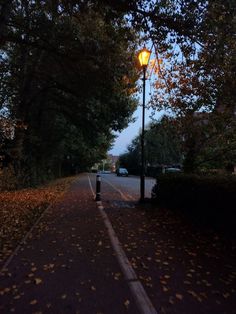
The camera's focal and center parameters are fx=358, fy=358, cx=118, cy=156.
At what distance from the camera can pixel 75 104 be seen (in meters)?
26.5

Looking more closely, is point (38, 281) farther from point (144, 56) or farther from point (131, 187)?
point (131, 187)

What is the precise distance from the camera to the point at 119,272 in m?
5.75

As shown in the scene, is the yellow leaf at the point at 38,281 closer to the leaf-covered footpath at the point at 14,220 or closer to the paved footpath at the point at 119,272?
the paved footpath at the point at 119,272

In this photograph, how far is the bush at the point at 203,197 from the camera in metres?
8.07

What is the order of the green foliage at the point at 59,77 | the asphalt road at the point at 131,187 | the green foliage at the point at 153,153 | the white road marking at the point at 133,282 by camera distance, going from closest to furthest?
the white road marking at the point at 133,282 → the green foliage at the point at 59,77 → the asphalt road at the point at 131,187 → the green foliage at the point at 153,153

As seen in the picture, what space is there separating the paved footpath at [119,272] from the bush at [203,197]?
57cm

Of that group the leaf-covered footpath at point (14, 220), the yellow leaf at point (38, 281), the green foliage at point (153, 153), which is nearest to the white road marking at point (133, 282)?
the yellow leaf at point (38, 281)

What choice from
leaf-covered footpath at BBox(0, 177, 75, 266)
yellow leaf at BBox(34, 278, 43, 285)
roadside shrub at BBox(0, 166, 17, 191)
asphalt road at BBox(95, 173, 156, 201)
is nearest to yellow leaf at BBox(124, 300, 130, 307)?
yellow leaf at BBox(34, 278, 43, 285)

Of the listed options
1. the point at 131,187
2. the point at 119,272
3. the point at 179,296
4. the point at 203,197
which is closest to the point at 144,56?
the point at 203,197

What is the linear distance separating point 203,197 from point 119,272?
14.8ft

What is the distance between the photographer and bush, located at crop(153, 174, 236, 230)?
26.5ft

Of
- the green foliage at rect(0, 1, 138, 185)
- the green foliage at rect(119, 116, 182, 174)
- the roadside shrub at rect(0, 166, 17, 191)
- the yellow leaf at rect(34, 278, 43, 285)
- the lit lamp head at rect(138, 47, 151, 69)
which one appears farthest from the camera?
the green foliage at rect(119, 116, 182, 174)

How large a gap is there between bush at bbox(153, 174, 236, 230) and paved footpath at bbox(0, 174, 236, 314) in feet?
1.87

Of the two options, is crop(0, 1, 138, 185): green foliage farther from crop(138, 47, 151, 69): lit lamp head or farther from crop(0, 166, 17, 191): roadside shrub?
crop(0, 166, 17, 191): roadside shrub
